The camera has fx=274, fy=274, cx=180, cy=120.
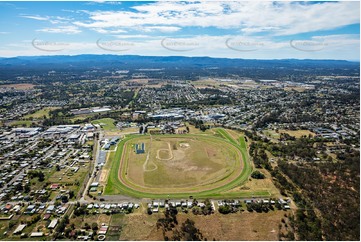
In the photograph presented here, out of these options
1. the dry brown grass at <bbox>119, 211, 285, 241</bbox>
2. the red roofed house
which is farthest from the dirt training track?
the red roofed house

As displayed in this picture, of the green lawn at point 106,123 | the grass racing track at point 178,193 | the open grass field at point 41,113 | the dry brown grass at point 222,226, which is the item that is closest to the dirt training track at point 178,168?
the grass racing track at point 178,193

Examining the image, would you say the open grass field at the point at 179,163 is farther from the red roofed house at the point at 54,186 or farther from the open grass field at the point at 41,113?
the open grass field at the point at 41,113

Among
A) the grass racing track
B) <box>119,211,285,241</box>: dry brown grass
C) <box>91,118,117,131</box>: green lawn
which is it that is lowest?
<box>119,211,285,241</box>: dry brown grass

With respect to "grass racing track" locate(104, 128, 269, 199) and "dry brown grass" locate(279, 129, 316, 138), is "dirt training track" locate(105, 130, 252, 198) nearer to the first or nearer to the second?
"grass racing track" locate(104, 128, 269, 199)

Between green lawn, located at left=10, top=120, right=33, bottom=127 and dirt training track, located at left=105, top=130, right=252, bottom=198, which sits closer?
dirt training track, located at left=105, top=130, right=252, bottom=198

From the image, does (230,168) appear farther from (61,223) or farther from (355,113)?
(355,113)

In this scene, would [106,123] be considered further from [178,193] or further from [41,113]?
[178,193]

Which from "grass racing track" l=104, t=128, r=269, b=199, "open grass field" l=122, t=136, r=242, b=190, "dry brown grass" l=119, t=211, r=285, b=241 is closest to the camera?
"dry brown grass" l=119, t=211, r=285, b=241

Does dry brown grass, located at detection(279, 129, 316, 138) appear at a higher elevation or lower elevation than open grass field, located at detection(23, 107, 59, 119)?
lower

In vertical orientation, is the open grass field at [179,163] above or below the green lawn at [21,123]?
below
